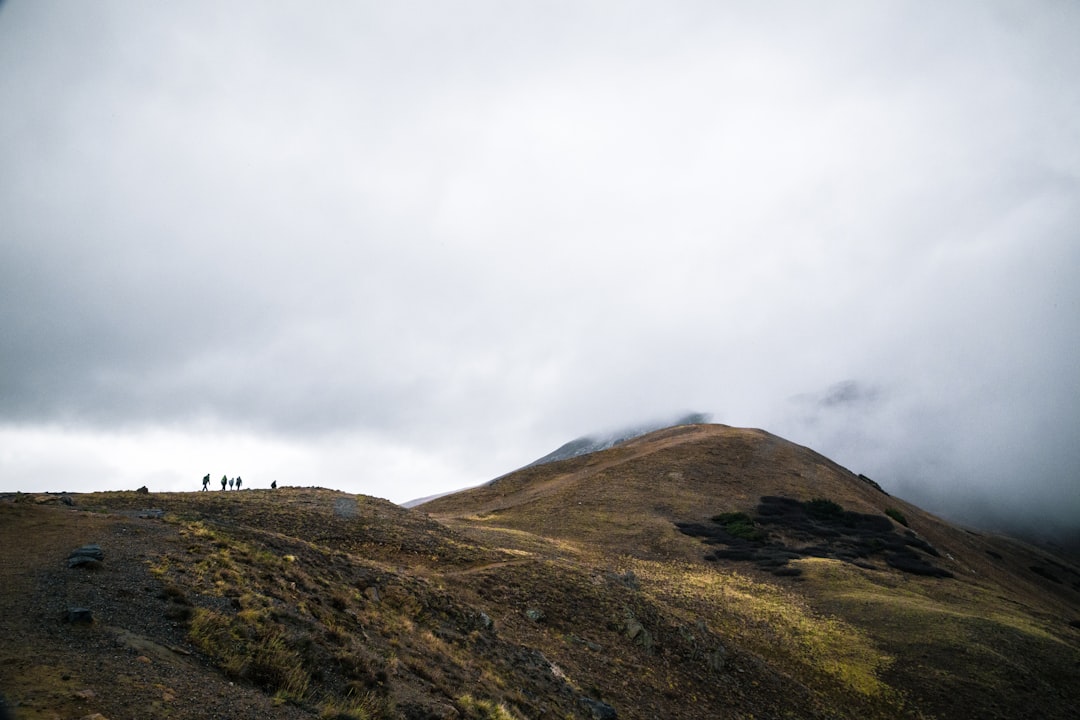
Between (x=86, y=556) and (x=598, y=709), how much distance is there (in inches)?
651

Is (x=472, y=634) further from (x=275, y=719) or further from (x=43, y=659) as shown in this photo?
(x=43, y=659)

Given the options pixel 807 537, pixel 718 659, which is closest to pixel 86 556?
pixel 718 659

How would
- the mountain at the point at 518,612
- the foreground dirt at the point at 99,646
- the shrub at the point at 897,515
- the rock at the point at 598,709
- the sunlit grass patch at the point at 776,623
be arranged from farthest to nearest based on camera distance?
the shrub at the point at 897,515 < the sunlit grass patch at the point at 776,623 < the rock at the point at 598,709 < the mountain at the point at 518,612 < the foreground dirt at the point at 99,646

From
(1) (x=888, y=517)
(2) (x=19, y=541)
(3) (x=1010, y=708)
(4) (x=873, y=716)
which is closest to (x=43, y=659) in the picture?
(2) (x=19, y=541)

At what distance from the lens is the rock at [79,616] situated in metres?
11.1

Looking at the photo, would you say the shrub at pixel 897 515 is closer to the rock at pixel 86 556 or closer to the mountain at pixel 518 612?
the mountain at pixel 518 612

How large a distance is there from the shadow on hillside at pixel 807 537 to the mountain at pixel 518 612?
310mm

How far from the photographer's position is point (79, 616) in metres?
11.2

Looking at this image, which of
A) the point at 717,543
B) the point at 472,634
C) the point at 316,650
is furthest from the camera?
the point at 717,543

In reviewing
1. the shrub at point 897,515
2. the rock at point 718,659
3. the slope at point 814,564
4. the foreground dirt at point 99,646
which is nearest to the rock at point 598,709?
the rock at point 718,659

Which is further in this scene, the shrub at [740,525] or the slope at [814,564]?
the shrub at [740,525]

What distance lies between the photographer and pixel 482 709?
14695 mm

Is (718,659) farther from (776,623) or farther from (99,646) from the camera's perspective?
(99,646)

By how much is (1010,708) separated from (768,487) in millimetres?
40985
